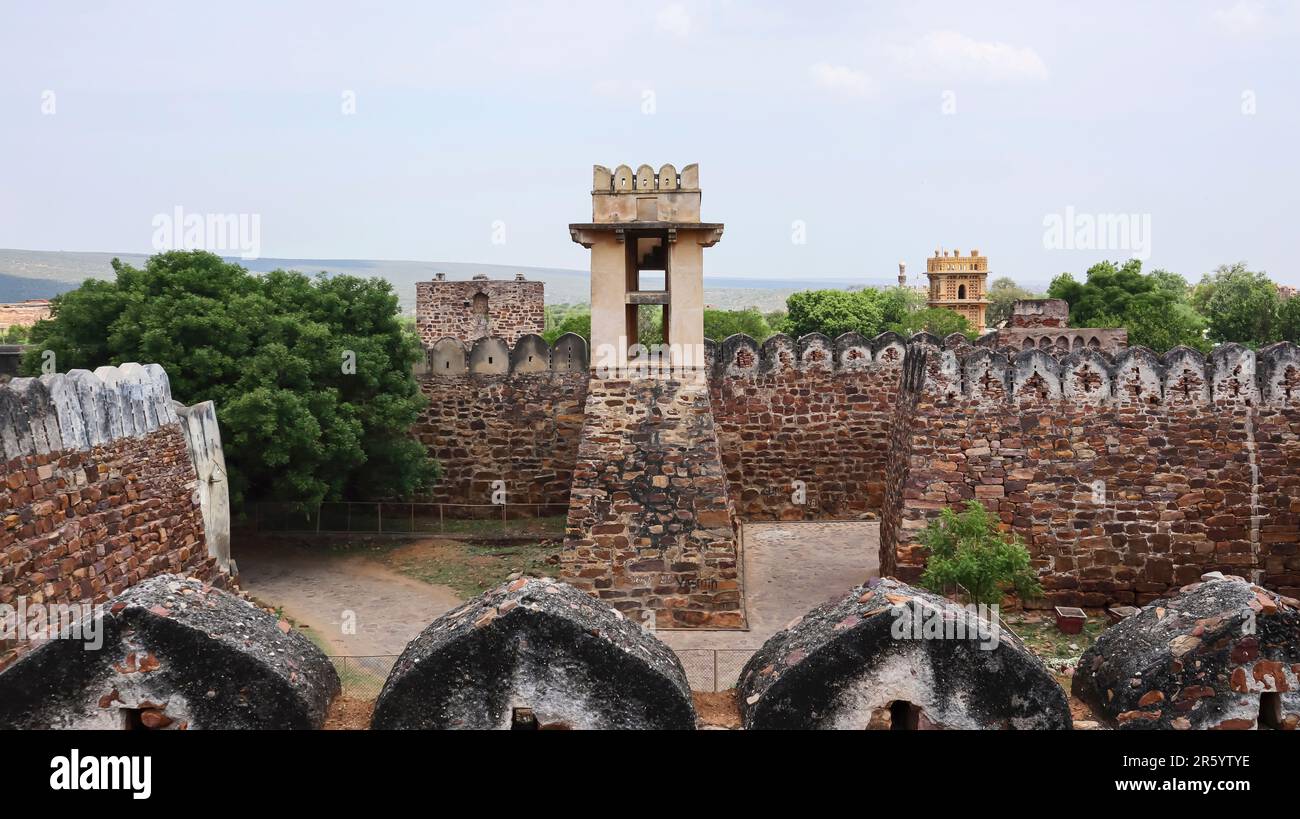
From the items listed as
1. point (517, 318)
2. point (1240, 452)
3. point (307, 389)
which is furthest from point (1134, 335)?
point (307, 389)

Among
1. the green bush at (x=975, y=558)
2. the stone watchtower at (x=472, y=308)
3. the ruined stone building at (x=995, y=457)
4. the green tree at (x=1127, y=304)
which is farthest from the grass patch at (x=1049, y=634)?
the green tree at (x=1127, y=304)

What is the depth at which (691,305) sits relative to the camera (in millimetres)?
11492

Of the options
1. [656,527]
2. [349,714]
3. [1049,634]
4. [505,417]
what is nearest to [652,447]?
[656,527]

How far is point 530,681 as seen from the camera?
3756 mm

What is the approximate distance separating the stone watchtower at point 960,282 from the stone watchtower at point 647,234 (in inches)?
1956

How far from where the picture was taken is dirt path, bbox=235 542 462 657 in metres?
11.2

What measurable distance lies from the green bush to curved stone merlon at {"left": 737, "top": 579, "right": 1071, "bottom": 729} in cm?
647

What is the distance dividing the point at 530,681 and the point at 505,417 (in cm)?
1360

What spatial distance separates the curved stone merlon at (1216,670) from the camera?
3811 millimetres

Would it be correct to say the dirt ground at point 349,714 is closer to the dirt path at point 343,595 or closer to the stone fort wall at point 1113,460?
the dirt path at point 343,595

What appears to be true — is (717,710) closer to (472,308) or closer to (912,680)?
(912,680)

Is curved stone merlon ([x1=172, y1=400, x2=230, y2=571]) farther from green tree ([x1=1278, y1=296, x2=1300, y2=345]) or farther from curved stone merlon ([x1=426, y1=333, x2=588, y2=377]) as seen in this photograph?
green tree ([x1=1278, y1=296, x2=1300, y2=345])

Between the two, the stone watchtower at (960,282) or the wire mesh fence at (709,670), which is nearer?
the wire mesh fence at (709,670)
